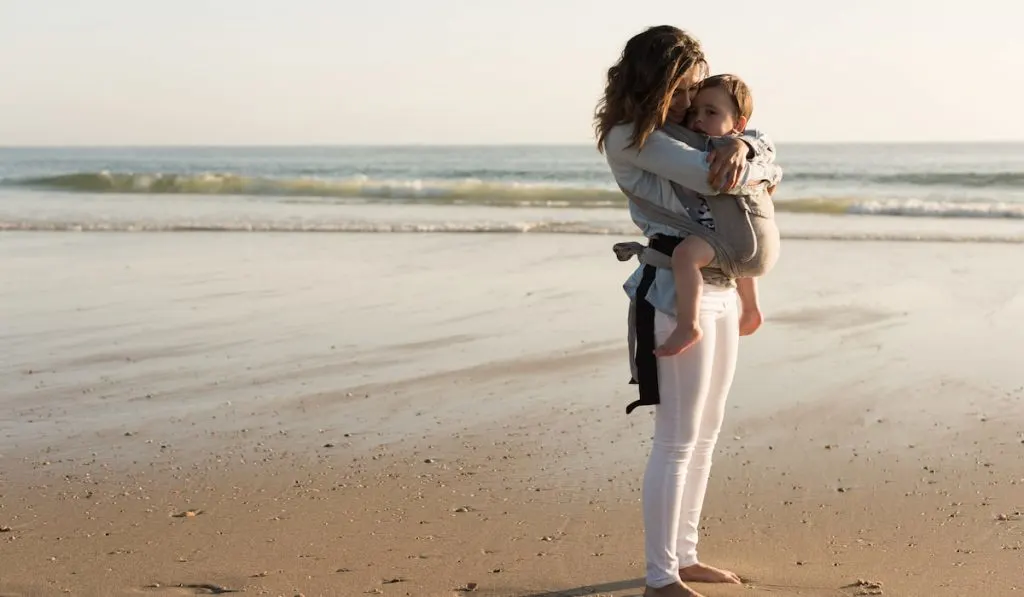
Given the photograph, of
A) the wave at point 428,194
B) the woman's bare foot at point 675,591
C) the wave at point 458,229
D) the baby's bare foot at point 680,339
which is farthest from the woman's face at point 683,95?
the wave at point 428,194

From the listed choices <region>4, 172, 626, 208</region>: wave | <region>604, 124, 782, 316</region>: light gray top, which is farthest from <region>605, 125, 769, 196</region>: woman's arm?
<region>4, 172, 626, 208</region>: wave

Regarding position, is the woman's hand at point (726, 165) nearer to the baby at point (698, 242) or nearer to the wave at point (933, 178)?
the baby at point (698, 242)

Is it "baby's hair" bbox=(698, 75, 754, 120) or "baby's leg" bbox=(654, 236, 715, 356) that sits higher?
"baby's hair" bbox=(698, 75, 754, 120)

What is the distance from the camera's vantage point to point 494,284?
10234mm

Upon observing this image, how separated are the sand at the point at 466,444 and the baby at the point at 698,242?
89cm

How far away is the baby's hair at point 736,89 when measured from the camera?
3.24 meters

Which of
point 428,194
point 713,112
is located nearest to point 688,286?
point 713,112

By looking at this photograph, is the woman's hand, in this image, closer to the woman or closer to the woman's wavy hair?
the woman

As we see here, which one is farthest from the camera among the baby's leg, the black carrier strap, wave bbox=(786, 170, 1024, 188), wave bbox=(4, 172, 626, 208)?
wave bbox=(786, 170, 1024, 188)

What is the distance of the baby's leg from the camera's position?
3230mm

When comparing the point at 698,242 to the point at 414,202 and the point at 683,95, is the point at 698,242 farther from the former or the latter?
the point at 414,202

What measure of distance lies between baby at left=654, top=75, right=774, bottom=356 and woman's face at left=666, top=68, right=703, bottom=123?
3 cm

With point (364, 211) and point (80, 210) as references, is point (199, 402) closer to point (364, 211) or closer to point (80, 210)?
point (364, 211)

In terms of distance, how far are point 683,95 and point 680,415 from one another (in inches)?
36.3
